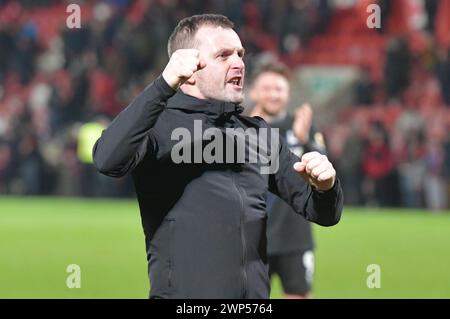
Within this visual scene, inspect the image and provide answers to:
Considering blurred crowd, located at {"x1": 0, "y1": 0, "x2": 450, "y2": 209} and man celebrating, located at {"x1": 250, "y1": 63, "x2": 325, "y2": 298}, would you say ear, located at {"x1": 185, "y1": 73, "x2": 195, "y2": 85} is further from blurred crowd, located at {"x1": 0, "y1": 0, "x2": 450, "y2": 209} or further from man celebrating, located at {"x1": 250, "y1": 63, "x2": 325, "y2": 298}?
blurred crowd, located at {"x1": 0, "y1": 0, "x2": 450, "y2": 209}

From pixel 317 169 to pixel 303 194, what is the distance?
386mm

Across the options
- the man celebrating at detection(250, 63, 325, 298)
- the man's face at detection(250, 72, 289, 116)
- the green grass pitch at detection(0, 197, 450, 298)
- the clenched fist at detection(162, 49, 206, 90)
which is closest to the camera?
the clenched fist at detection(162, 49, 206, 90)

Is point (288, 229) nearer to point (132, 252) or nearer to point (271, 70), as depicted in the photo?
point (271, 70)

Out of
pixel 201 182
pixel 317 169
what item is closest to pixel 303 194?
pixel 317 169

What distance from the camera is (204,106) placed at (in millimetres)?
4840

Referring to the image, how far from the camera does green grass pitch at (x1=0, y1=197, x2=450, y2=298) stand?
1144cm

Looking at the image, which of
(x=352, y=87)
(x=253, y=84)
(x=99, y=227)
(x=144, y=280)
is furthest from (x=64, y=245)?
(x=352, y=87)

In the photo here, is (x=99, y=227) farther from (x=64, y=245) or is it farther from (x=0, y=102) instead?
(x=0, y=102)

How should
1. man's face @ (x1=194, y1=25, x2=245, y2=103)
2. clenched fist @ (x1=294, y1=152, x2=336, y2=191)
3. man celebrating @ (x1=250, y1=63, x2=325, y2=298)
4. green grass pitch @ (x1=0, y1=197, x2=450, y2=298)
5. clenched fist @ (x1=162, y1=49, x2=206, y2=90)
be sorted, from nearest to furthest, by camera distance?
1. clenched fist @ (x1=162, y1=49, x2=206, y2=90)
2. clenched fist @ (x1=294, y1=152, x2=336, y2=191)
3. man's face @ (x1=194, y1=25, x2=245, y2=103)
4. man celebrating @ (x1=250, y1=63, x2=325, y2=298)
5. green grass pitch @ (x1=0, y1=197, x2=450, y2=298)

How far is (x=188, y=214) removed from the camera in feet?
15.5

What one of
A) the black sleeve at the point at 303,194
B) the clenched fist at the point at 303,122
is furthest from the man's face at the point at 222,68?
the clenched fist at the point at 303,122

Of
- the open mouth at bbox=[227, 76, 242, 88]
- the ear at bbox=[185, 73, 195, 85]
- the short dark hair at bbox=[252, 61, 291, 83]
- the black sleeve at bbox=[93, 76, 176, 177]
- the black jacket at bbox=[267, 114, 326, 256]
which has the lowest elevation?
the black jacket at bbox=[267, 114, 326, 256]

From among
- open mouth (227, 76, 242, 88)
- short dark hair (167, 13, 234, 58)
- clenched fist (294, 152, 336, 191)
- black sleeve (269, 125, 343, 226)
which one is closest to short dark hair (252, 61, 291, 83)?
black sleeve (269, 125, 343, 226)

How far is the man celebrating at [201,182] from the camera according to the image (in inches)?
178
